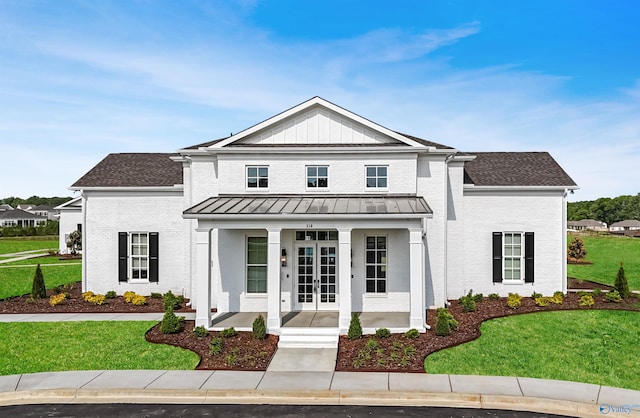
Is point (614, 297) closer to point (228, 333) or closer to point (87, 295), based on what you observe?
point (228, 333)

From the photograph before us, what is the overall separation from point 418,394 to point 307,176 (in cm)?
992

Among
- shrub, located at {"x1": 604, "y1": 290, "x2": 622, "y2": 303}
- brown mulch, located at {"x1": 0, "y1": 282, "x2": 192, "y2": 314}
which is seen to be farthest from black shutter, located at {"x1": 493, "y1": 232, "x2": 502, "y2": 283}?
brown mulch, located at {"x1": 0, "y1": 282, "x2": 192, "y2": 314}

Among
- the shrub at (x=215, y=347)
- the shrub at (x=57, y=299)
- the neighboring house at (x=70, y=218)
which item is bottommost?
the shrub at (x=215, y=347)

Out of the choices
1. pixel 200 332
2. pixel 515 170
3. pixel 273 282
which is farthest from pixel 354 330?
pixel 515 170

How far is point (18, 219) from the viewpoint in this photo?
106062mm

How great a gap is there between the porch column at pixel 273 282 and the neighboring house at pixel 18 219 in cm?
10539

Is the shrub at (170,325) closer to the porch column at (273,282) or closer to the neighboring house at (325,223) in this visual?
the neighboring house at (325,223)

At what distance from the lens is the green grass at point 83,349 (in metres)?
13.0

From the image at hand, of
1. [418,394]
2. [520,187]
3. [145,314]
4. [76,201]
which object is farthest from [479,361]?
[76,201]

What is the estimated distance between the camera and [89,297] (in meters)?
20.6

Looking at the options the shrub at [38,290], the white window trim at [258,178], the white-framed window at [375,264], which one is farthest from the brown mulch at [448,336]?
the shrub at [38,290]

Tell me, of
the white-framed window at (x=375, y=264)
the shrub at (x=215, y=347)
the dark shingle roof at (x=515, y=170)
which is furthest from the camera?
the dark shingle roof at (x=515, y=170)

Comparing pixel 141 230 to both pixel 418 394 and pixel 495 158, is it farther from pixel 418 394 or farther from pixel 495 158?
pixel 495 158

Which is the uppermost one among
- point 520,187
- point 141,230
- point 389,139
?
point 389,139
